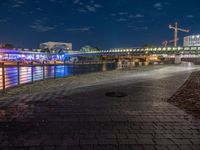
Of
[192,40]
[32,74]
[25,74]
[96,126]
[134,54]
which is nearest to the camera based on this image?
[96,126]

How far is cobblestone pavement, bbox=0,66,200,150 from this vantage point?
3.65m

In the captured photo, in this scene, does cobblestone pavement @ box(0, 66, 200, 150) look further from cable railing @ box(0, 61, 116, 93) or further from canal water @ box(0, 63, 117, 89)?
canal water @ box(0, 63, 117, 89)

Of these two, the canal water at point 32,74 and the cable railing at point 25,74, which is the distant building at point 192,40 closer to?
the canal water at point 32,74

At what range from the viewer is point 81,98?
744 centimetres

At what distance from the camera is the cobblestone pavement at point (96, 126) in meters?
3.65

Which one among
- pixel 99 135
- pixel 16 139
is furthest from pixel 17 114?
pixel 99 135

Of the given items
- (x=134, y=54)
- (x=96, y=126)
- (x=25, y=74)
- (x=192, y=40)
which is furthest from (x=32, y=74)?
(x=192, y=40)

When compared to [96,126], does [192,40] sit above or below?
above

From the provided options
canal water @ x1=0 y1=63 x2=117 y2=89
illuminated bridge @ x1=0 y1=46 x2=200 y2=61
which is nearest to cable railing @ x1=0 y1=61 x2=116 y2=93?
canal water @ x1=0 y1=63 x2=117 y2=89

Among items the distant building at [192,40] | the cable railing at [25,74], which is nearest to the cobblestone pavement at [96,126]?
the cable railing at [25,74]

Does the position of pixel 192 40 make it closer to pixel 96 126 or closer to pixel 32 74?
pixel 32 74

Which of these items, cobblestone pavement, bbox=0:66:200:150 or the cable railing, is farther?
the cable railing

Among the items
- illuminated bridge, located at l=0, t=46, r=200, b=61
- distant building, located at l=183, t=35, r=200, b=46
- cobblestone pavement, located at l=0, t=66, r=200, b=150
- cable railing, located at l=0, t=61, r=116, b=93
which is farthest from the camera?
distant building, located at l=183, t=35, r=200, b=46

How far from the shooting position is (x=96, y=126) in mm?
4547
